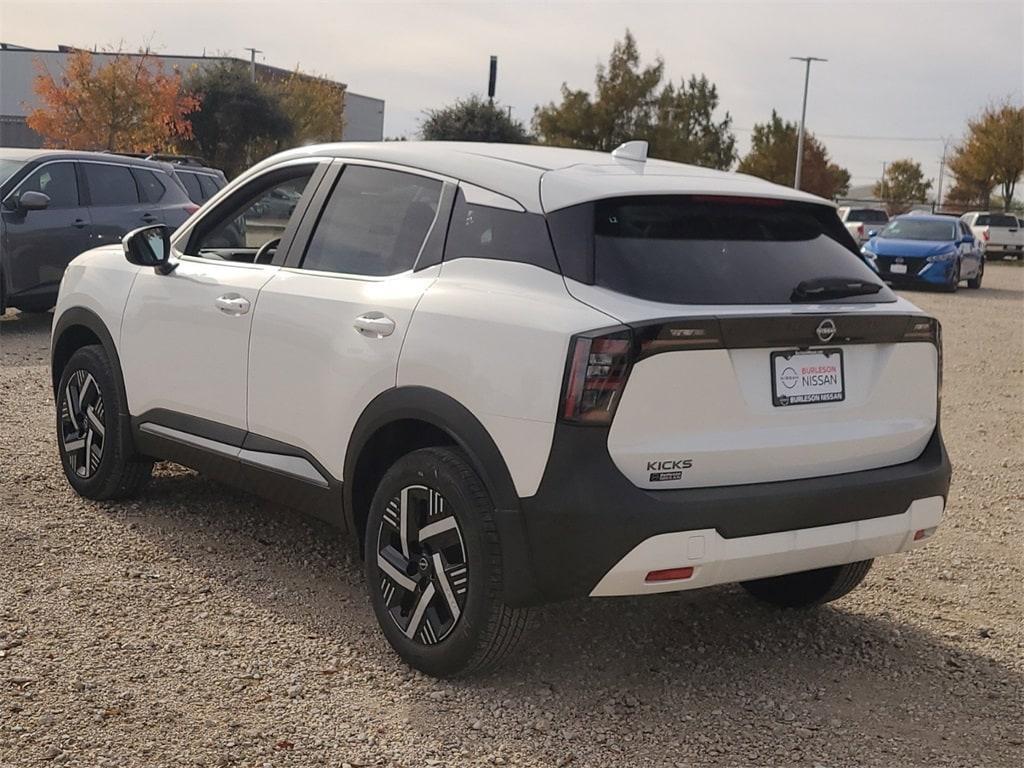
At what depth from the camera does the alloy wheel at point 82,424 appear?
5922 mm

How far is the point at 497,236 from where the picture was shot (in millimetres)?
4098

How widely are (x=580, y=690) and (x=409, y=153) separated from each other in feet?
6.64

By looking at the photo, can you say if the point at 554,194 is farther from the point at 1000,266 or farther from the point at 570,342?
the point at 1000,266

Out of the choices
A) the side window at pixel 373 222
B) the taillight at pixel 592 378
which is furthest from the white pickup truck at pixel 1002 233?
the taillight at pixel 592 378

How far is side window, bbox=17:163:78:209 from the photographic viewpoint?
12.3m

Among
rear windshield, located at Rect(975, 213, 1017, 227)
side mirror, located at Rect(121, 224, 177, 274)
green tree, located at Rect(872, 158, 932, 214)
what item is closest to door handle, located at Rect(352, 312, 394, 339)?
side mirror, located at Rect(121, 224, 177, 274)

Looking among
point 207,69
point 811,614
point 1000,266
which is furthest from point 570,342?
point 207,69

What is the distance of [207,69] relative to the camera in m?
51.4

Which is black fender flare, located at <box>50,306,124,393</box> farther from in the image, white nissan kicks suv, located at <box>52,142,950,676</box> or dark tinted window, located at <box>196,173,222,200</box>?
dark tinted window, located at <box>196,173,222,200</box>

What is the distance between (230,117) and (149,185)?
124 ft

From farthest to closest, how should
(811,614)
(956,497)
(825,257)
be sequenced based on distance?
(956,497), (811,614), (825,257)

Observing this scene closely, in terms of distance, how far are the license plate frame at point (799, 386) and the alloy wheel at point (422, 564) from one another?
1.08 m

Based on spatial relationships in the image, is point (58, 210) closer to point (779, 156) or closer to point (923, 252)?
point (923, 252)

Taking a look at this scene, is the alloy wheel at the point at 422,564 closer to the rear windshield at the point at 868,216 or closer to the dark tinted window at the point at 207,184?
the dark tinted window at the point at 207,184
